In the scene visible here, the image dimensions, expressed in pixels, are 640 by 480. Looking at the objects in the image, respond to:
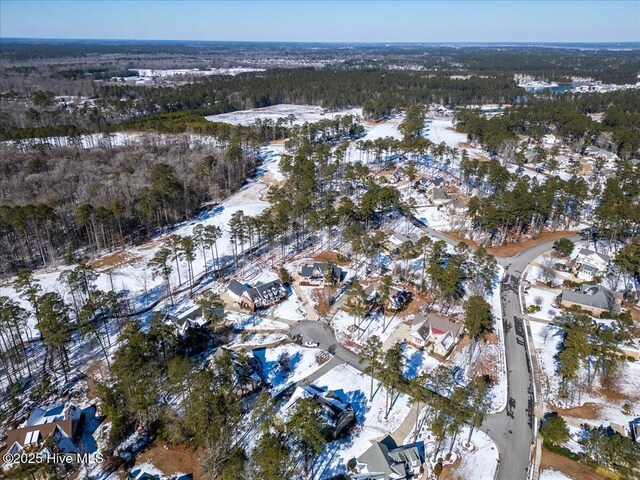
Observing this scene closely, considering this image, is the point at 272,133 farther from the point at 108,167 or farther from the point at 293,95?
the point at 293,95

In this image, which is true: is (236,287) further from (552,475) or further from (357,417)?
(552,475)

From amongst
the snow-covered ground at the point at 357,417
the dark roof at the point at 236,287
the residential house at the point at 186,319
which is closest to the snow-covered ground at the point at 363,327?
the snow-covered ground at the point at 357,417

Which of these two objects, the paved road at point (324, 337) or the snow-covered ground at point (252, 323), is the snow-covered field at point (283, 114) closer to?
the snow-covered ground at point (252, 323)

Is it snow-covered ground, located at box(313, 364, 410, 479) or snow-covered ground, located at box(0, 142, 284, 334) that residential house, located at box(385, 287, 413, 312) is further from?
snow-covered ground, located at box(313, 364, 410, 479)

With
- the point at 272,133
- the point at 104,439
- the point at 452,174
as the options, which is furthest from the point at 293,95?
the point at 104,439

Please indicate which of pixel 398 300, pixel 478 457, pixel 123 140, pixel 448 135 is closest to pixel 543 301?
pixel 398 300

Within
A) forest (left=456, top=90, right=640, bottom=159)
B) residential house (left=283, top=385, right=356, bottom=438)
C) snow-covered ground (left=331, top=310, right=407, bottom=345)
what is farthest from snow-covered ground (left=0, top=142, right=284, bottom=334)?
forest (left=456, top=90, right=640, bottom=159)
